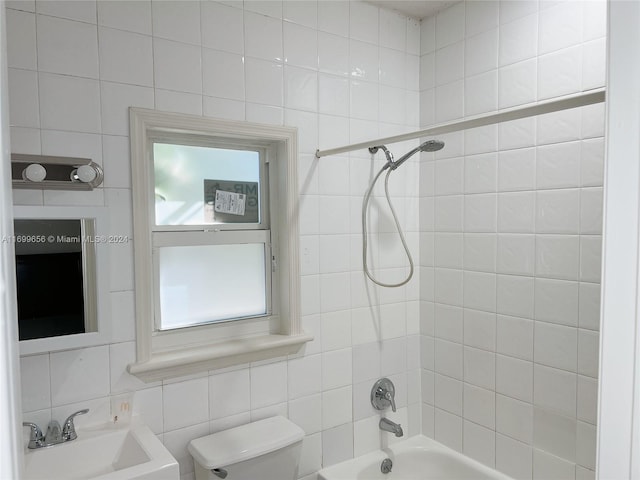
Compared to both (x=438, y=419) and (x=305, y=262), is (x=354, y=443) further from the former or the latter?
(x=305, y=262)

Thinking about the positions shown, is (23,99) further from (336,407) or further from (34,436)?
(336,407)

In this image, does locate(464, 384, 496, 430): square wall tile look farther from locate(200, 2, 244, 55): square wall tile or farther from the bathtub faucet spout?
locate(200, 2, 244, 55): square wall tile

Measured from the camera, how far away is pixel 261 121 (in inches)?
80.3

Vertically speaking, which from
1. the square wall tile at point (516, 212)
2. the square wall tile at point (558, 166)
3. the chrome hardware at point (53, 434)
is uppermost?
the square wall tile at point (558, 166)

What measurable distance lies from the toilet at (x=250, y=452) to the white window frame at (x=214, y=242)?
27 centimetres

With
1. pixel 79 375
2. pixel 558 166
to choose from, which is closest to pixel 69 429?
pixel 79 375

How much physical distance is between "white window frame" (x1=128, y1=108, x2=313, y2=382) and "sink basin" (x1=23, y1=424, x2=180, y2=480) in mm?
223

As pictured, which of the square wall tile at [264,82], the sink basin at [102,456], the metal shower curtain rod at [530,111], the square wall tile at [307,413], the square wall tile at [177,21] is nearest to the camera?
the metal shower curtain rod at [530,111]

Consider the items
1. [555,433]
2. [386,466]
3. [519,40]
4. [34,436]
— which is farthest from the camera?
[386,466]

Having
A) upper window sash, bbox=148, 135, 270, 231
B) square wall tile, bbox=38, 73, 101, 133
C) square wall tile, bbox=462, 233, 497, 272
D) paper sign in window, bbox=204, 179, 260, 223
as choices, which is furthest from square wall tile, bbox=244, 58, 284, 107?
square wall tile, bbox=462, 233, 497, 272

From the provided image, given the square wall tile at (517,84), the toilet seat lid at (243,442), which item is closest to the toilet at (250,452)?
the toilet seat lid at (243,442)

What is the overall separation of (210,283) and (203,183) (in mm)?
427

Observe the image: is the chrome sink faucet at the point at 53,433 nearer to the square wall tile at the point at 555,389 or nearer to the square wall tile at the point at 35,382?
the square wall tile at the point at 35,382

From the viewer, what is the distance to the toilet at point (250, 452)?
174 centimetres
